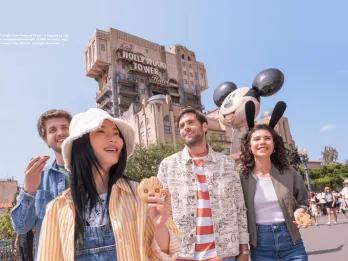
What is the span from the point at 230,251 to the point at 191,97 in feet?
226

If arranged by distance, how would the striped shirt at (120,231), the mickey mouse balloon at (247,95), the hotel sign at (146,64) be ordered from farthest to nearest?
the hotel sign at (146,64), the mickey mouse balloon at (247,95), the striped shirt at (120,231)

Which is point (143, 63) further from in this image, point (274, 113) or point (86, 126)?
point (86, 126)

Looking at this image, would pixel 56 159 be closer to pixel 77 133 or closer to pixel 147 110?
pixel 77 133

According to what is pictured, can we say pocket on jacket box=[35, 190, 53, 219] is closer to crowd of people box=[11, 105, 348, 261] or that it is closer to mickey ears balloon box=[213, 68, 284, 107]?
crowd of people box=[11, 105, 348, 261]

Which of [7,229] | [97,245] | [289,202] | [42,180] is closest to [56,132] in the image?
[42,180]

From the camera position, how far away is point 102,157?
2.05 metres

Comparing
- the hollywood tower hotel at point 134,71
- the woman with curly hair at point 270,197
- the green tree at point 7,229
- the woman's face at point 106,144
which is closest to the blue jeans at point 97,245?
the woman's face at point 106,144

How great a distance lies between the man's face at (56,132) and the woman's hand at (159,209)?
1399mm

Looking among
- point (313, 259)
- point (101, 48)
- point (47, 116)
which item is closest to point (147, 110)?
point (101, 48)

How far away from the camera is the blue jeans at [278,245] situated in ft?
10.2

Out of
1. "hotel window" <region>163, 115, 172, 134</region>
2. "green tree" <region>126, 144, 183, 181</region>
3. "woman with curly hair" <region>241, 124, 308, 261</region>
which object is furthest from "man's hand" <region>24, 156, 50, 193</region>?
"hotel window" <region>163, 115, 172, 134</region>

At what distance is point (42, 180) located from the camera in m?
2.96

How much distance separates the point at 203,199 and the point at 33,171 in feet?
5.44

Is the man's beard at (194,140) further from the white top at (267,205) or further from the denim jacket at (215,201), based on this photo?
the white top at (267,205)
